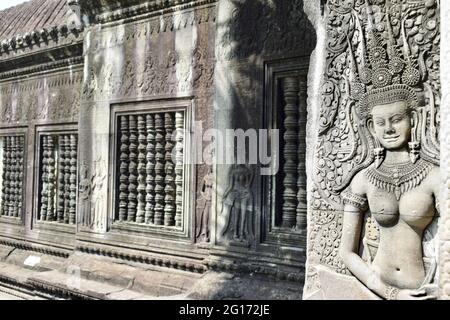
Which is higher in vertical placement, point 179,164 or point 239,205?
point 179,164

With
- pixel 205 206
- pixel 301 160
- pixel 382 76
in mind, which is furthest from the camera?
pixel 205 206

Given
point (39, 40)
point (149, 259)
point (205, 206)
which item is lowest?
point (149, 259)

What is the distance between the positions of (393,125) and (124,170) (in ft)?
11.6

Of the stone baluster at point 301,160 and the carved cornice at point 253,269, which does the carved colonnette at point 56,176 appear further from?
the stone baluster at point 301,160

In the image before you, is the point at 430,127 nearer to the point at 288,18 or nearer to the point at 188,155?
the point at 288,18

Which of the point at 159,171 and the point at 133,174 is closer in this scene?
the point at 159,171

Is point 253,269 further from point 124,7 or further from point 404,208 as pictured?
point 124,7

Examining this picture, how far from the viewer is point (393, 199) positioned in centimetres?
270

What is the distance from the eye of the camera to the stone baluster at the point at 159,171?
5195 millimetres

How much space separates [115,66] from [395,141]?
3782 mm

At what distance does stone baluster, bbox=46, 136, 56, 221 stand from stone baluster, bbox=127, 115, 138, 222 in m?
1.89

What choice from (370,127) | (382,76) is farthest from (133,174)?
(382,76)

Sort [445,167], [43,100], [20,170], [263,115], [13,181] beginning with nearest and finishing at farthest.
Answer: [445,167], [263,115], [43,100], [20,170], [13,181]

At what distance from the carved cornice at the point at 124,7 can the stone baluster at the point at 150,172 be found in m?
1.15
